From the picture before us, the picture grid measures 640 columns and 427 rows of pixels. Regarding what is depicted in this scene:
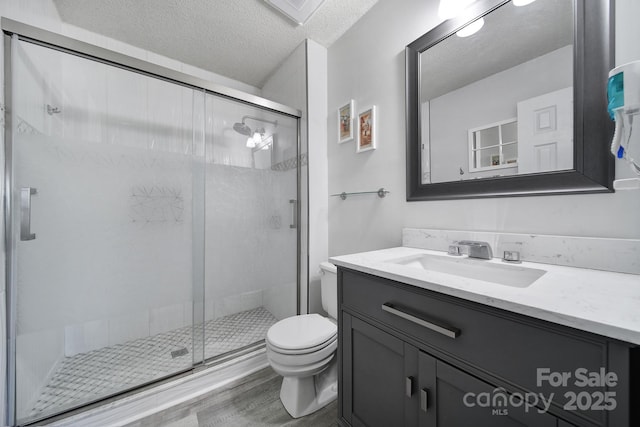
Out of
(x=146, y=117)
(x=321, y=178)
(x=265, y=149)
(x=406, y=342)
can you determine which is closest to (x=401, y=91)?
(x=321, y=178)

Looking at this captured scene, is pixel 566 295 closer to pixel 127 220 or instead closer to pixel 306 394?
pixel 306 394

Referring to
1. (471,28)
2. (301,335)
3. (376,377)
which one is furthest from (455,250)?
(471,28)

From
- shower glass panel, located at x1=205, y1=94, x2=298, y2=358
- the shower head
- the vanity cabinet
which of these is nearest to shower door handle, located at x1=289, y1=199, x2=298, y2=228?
shower glass panel, located at x1=205, y1=94, x2=298, y2=358

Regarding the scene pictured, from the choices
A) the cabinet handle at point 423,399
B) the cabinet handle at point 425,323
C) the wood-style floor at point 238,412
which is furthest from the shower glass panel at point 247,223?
the cabinet handle at point 423,399

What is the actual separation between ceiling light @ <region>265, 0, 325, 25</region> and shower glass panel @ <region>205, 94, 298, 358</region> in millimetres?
642

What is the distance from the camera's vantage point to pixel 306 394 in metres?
1.23

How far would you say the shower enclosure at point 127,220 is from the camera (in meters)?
1.07

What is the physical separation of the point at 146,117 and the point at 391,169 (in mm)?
1503

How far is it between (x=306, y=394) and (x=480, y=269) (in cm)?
105

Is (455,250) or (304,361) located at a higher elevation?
(455,250)

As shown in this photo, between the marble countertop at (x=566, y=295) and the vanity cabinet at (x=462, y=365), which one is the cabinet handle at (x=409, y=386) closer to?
the vanity cabinet at (x=462, y=365)

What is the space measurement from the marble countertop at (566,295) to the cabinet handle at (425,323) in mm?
92

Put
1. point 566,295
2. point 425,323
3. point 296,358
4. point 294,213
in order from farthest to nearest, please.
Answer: point 294,213 → point 296,358 → point 425,323 → point 566,295

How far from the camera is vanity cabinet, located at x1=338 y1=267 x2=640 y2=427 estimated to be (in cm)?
43
